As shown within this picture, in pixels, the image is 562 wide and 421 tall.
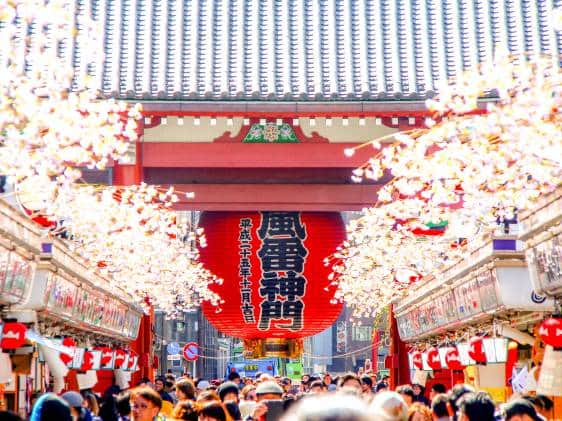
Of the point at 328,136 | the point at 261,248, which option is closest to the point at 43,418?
the point at 328,136

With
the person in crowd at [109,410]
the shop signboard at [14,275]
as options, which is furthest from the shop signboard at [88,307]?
the person in crowd at [109,410]

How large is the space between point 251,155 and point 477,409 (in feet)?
43.5

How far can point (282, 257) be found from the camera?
22.0 metres

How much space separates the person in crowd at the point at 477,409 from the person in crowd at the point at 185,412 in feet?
6.47

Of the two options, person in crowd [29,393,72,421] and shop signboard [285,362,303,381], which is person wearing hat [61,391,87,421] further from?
shop signboard [285,362,303,381]

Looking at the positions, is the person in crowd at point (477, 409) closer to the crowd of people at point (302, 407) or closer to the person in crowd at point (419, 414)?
the crowd of people at point (302, 407)

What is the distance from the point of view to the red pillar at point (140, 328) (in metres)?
19.8

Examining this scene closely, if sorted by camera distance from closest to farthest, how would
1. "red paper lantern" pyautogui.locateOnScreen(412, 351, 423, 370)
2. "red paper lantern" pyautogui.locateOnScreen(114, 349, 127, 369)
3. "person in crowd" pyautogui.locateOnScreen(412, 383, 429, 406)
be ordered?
"person in crowd" pyautogui.locateOnScreen(412, 383, 429, 406) < "red paper lantern" pyautogui.locateOnScreen(114, 349, 127, 369) < "red paper lantern" pyautogui.locateOnScreen(412, 351, 423, 370)

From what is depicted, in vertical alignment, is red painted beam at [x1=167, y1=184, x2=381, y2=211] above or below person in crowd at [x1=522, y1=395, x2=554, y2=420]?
above

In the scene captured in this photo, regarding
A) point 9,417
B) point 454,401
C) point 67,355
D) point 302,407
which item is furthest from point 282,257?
point 302,407

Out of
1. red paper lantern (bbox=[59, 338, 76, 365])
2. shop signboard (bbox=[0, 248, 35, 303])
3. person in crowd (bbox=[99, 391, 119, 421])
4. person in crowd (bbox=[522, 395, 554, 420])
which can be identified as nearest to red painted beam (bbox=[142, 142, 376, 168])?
red paper lantern (bbox=[59, 338, 76, 365])

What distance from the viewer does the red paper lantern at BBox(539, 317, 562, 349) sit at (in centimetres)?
1091

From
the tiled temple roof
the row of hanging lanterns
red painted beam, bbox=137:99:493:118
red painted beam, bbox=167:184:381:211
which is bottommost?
the row of hanging lanterns

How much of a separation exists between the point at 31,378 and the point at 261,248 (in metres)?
6.66
